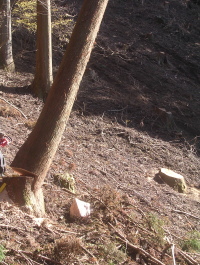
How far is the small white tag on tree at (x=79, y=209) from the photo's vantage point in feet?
16.9

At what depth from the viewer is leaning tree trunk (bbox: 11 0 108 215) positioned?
185 inches

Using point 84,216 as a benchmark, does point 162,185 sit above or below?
below

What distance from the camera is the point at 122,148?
8.61 meters

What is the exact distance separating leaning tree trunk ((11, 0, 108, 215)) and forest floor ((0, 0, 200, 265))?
21.3 inches

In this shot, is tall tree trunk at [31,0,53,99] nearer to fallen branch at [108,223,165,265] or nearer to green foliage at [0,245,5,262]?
fallen branch at [108,223,165,265]

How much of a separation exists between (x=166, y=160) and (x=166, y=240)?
3.73 metres

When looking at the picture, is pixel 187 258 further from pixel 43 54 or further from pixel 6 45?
pixel 6 45

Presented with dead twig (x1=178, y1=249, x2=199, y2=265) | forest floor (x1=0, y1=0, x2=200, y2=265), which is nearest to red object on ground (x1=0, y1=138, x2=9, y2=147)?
forest floor (x1=0, y1=0, x2=200, y2=265)

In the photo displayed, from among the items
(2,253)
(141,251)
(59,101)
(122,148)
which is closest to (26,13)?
(122,148)

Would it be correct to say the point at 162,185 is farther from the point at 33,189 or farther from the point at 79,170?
the point at 33,189

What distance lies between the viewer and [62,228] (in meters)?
4.74

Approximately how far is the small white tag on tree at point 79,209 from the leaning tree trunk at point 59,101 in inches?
18.0

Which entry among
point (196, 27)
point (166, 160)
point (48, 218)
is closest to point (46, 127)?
point (48, 218)

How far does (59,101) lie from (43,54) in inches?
192
